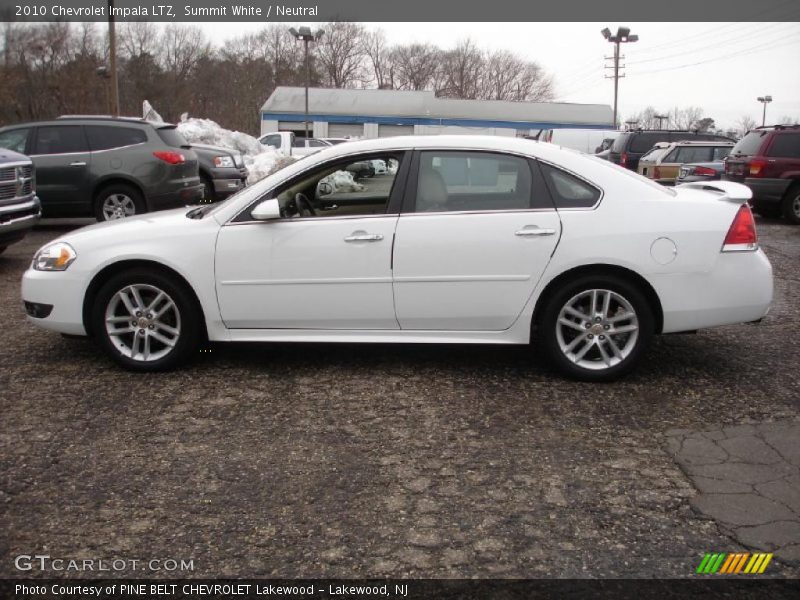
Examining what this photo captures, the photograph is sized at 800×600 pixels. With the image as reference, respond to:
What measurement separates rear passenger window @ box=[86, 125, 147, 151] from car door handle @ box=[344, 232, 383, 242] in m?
7.90

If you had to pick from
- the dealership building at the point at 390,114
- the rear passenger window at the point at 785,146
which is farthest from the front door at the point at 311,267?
the dealership building at the point at 390,114

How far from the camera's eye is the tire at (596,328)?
476 centimetres

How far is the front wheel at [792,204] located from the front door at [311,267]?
37.5 ft

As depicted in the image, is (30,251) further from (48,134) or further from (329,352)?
(329,352)

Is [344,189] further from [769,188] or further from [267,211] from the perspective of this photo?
[769,188]

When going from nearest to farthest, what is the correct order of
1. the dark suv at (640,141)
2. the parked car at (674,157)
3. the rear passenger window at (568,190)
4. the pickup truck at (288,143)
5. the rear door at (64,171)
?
1. the rear passenger window at (568,190)
2. the rear door at (64,171)
3. the parked car at (674,157)
4. the dark suv at (640,141)
5. the pickup truck at (288,143)

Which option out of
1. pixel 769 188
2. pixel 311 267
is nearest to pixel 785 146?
pixel 769 188

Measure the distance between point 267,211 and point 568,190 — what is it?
6.30ft

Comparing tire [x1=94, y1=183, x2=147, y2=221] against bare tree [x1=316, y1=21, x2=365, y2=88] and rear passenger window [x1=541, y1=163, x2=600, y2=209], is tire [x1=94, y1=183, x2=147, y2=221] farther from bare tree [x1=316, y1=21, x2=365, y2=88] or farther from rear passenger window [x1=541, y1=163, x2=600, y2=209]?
bare tree [x1=316, y1=21, x2=365, y2=88]

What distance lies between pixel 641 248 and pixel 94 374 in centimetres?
364

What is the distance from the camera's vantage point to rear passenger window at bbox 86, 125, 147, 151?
37.9ft

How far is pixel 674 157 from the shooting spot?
18.8m

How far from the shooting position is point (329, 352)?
18.4 feet

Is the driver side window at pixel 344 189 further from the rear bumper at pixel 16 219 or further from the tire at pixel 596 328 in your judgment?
the rear bumper at pixel 16 219
